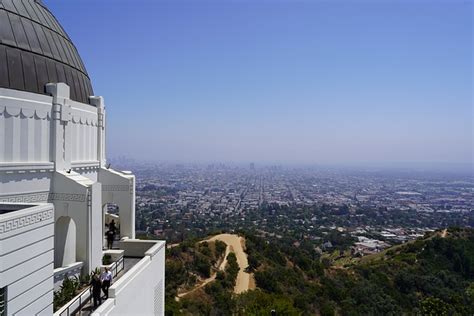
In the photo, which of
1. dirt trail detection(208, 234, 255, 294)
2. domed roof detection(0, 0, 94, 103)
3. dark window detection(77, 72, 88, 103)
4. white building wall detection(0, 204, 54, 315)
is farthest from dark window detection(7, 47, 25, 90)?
dirt trail detection(208, 234, 255, 294)

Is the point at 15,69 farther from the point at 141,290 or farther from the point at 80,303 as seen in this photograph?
the point at 141,290

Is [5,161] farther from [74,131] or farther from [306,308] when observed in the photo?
[306,308]

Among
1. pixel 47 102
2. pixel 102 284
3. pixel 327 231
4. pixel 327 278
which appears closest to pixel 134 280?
pixel 102 284

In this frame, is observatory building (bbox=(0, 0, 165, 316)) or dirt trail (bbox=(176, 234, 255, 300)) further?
dirt trail (bbox=(176, 234, 255, 300))

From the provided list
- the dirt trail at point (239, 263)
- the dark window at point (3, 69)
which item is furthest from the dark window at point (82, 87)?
the dirt trail at point (239, 263)

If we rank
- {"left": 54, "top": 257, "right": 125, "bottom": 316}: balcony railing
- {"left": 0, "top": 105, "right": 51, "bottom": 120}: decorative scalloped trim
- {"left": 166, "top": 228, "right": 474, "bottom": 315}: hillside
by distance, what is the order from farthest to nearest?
{"left": 166, "top": 228, "right": 474, "bottom": 315}: hillside < {"left": 0, "top": 105, "right": 51, "bottom": 120}: decorative scalloped trim < {"left": 54, "top": 257, "right": 125, "bottom": 316}: balcony railing

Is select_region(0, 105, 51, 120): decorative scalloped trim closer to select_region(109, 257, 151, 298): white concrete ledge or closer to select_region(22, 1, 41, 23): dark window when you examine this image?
select_region(22, 1, 41, 23): dark window

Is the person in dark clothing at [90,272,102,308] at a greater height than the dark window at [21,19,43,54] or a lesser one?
lesser
